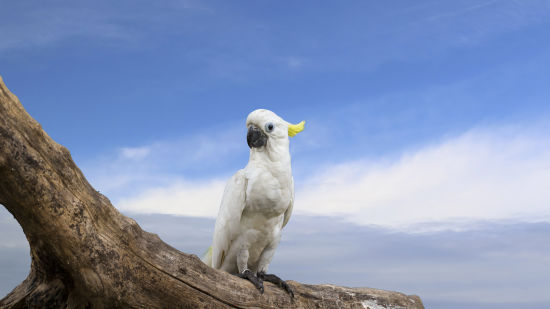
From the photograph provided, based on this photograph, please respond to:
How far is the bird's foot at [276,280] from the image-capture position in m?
4.57

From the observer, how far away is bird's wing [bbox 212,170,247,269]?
184 inches

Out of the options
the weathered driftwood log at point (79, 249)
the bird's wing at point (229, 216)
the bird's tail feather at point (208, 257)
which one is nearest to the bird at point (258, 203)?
the bird's wing at point (229, 216)

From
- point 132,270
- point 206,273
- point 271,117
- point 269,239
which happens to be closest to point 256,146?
point 271,117

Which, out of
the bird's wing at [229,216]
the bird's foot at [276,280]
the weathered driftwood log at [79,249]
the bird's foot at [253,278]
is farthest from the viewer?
the bird's wing at [229,216]

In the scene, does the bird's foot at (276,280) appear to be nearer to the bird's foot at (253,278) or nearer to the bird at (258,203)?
the bird at (258,203)

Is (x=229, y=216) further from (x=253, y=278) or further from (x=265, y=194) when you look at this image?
(x=253, y=278)

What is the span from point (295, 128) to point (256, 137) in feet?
1.75

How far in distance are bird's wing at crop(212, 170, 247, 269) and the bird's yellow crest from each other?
27.4 inches

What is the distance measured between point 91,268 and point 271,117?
2.19 m

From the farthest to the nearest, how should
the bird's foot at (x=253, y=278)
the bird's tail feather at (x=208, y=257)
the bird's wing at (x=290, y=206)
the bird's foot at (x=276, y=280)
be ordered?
the bird's tail feather at (x=208, y=257) → the bird's wing at (x=290, y=206) → the bird's foot at (x=276, y=280) → the bird's foot at (x=253, y=278)

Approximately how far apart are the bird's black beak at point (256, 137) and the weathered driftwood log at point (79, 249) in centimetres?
130

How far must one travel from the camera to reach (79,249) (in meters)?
3.35

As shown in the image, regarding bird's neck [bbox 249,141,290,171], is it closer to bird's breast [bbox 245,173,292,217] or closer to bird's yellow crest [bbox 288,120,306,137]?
bird's breast [bbox 245,173,292,217]

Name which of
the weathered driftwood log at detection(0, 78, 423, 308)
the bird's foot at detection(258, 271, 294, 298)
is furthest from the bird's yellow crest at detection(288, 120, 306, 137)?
the weathered driftwood log at detection(0, 78, 423, 308)
